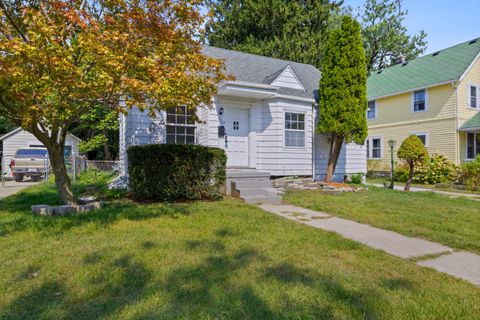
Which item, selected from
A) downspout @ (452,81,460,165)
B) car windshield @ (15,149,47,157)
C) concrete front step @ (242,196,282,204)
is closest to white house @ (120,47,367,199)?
concrete front step @ (242,196,282,204)

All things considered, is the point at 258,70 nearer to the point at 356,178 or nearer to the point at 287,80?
the point at 287,80

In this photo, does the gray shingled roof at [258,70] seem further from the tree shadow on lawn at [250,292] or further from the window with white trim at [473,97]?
the window with white trim at [473,97]

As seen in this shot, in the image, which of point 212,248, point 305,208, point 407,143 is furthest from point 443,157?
point 212,248

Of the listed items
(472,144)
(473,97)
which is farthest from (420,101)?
(472,144)

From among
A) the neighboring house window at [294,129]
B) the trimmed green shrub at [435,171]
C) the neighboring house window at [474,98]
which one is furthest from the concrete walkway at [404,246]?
the neighboring house window at [474,98]

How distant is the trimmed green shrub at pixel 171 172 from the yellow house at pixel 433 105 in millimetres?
15125

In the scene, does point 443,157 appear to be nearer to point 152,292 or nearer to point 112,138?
point 152,292

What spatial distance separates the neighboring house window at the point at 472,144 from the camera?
17.0 metres

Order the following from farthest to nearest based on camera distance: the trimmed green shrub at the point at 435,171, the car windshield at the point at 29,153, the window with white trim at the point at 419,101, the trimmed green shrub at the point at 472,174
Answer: the car windshield at the point at 29,153 → the window with white trim at the point at 419,101 → the trimmed green shrub at the point at 435,171 → the trimmed green shrub at the point at 472,174

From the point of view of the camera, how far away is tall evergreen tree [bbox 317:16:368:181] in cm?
1041

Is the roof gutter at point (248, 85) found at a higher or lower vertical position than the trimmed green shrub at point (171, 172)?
higher

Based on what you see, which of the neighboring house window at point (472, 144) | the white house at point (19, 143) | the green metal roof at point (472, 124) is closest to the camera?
the green metal roof at point (472, 124)

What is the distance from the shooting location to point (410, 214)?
21.8ft

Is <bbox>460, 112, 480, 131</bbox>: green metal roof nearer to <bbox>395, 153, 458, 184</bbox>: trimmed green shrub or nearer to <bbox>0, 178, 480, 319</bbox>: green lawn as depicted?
<bbox>395, 153, 458, 184</bbox>: trimmed green shrub
